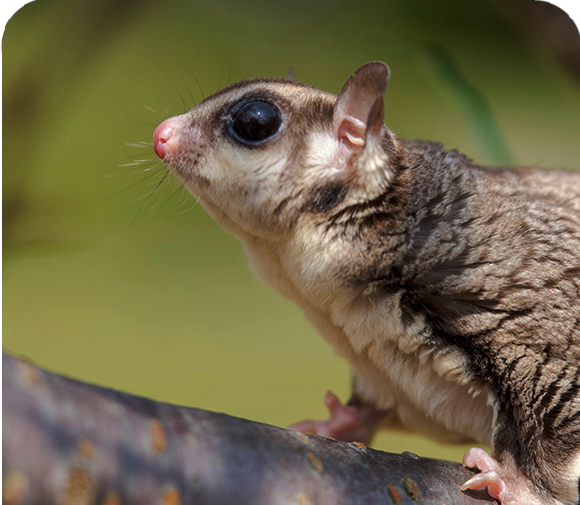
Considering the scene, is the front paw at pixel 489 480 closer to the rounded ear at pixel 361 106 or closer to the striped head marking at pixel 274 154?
the striped head marking at pixel 274 154

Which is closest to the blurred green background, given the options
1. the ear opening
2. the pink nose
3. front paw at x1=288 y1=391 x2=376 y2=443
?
front paw at x1=288 y1=391 x2=376 y2=443

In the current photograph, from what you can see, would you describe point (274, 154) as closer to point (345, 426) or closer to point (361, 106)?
point (361, 106)

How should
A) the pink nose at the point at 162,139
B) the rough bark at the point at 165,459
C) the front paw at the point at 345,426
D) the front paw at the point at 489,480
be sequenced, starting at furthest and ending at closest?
1. the front paw at the point at 345,426
2. the pink nose at the point at 162,139
3. the front paw at the point at 489,480
4. the rough bark at the point at 165,459

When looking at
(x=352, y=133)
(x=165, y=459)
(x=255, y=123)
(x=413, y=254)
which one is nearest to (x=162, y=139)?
(x=255, y=123)

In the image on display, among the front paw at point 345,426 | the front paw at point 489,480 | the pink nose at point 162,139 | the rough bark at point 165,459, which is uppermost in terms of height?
the pink nose at point 162,139

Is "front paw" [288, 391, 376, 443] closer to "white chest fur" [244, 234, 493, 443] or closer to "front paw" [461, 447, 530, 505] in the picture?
"white chest fur" [244, 234, 493, 443]

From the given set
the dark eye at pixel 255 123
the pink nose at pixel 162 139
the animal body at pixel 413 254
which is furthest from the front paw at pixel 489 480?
the pink nose at pixel 162 139
